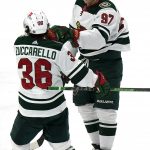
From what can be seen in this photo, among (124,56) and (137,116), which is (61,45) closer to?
(137,116)

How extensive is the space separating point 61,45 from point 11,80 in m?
2.13

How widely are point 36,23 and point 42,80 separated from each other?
311 millimetres

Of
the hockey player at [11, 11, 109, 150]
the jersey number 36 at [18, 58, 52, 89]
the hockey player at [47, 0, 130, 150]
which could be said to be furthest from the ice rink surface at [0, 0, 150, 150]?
the jersey number 36 at [18, 58, 52, 89]

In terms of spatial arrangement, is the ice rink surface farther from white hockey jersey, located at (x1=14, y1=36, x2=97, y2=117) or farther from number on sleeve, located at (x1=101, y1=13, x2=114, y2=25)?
number on sleeve, located at (x1=101, y1=13, x2=114, y2=25)

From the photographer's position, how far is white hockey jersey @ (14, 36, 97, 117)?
97.0 inches

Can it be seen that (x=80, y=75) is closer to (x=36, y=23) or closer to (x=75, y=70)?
(x=75, y=70)

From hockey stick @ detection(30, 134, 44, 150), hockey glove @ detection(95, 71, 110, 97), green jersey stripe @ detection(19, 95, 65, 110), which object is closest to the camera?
green jersey stripe @ detection(19, 95, 65, 110)

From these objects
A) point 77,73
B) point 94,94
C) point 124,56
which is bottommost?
point 124,56

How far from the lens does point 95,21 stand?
3.01m

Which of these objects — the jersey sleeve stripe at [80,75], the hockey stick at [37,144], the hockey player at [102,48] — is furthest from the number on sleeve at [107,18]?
the hockey stick at [37,144]

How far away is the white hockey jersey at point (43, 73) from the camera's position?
2463 mm

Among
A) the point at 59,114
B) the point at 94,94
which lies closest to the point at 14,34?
the point at 94,94

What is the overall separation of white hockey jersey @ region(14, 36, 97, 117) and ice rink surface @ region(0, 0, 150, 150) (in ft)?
2.52

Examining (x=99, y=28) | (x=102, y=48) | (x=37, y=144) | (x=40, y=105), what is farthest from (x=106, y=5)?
(x=37, y=144)
